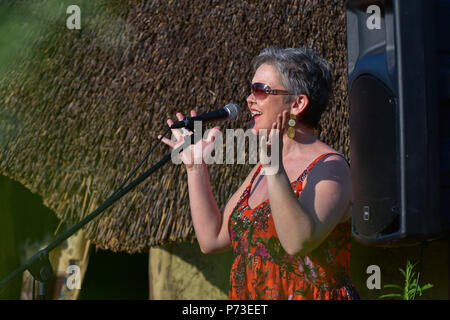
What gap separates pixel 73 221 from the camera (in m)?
4.78

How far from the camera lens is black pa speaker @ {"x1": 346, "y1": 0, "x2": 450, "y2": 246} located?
1.88 meters

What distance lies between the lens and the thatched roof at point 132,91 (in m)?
4.38

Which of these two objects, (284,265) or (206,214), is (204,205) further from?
(284,265)

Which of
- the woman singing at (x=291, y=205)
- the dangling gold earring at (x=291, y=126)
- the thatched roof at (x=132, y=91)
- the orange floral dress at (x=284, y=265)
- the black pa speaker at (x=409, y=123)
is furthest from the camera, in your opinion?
the thatched roof at (x=132, y=91)

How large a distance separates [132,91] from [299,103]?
102 inches

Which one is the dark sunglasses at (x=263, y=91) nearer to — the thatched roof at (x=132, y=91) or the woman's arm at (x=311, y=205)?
the woman's arm at (x=311, y=205)

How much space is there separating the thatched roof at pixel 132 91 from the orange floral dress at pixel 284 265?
6.78 feet

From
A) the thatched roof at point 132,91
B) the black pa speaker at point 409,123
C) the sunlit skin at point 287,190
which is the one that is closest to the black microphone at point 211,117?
the sunlit skin at point 287,190

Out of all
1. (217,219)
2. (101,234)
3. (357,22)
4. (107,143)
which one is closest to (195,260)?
(101,234)

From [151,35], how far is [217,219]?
2.62m

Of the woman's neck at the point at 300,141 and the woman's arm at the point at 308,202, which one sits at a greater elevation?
the woman's neck at the point at 300,141

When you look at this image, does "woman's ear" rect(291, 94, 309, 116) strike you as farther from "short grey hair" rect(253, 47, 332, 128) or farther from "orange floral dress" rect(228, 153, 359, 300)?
"orange floral dress" rect(228, 153, 359, 300)

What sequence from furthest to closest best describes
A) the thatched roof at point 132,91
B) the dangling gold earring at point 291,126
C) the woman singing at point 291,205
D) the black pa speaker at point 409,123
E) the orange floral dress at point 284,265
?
the thatched roof at point 132,91 < the dangling gold earring at point 291,126 < the orange floral dress at point 284,265 < the woman singing at point 291,205 < the black pa speaker at point 409,123

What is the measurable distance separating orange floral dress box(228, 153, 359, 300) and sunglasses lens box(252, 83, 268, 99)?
0.27 m
